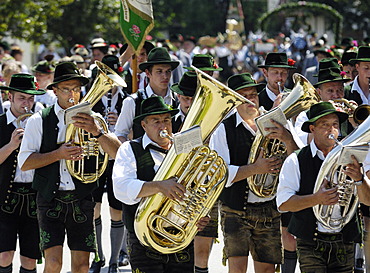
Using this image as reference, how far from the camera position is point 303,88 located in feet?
23.6

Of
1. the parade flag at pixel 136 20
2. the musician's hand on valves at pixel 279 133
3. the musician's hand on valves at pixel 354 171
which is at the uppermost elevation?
the parade flag at pixel 136 20

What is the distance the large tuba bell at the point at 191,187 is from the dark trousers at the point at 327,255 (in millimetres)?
824

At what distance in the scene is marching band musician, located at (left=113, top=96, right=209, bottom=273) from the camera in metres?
6.16

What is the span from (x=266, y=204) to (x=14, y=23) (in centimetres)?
1376

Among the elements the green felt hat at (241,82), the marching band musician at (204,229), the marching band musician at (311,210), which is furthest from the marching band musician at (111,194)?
the marching band musician at (311,210)

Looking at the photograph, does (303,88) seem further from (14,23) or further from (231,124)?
(14,23)

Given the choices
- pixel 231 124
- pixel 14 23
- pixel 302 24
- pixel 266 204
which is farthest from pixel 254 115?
pixel 302 24

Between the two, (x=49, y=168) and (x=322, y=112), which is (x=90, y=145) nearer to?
(x=49, y=168)

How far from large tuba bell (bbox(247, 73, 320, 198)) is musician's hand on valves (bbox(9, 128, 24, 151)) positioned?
1.93 m

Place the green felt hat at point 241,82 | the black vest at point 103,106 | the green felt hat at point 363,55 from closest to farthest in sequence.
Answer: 1. the green felt hat at point 241,82
2. the green felt hat at point 363,55
3. the black vest at point 103,106

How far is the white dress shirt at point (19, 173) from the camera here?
25.0ft

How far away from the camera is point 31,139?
7.18 m

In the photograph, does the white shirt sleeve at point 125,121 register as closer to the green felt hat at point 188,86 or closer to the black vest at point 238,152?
the green felt hat at point 188,86

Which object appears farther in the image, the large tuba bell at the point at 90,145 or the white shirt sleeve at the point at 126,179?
the large tuba bell at the point at 90,145
